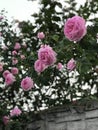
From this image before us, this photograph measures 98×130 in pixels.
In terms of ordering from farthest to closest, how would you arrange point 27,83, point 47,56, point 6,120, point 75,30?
point 6,120, point 27,83, point 47,56, point 75,30

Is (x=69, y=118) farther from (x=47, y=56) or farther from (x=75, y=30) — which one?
(x=75, y=30)

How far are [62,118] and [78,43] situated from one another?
3.05 metres

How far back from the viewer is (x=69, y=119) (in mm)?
5938

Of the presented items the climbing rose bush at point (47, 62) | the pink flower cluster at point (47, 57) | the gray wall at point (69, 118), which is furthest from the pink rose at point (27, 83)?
the pink flower cluster at point (47, 57)

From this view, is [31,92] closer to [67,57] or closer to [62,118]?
[62,118]

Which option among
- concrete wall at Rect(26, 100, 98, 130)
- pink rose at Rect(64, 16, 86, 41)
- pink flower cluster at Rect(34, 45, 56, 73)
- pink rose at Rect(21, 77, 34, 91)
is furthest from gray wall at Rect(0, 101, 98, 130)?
pink rose at Rect(64, 16, 86, 41)

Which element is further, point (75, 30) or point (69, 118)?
point (69, 118)

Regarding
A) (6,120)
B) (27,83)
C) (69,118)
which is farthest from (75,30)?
(6,120)

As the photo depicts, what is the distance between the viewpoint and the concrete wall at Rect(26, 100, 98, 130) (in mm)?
5617

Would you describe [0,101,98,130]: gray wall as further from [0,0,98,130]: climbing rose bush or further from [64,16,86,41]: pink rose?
[64,16,86,41]: pink rose

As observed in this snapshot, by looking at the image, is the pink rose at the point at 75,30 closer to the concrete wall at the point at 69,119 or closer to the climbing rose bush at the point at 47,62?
the climbing rose bush at the point at 47,62

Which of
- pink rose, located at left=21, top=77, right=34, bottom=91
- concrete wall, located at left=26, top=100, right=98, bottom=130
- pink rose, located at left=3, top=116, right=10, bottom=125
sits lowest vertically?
pink rose, located at left=21, top=77, right=34, bottom=91

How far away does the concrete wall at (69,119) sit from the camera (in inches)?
221

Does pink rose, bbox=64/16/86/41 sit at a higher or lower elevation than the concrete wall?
lower
